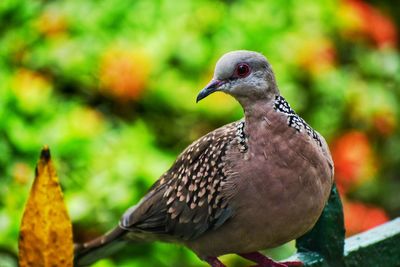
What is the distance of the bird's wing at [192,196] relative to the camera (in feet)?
10.1

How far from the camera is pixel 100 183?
4559 mm

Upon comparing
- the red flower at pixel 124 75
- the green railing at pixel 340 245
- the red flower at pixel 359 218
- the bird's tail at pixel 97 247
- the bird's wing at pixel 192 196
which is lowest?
the red flower at pixel 359 218

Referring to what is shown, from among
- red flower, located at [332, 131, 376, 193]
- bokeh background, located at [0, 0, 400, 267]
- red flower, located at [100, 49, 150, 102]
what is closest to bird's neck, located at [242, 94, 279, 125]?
bokeh background, located at [0, 0, 400, 267]

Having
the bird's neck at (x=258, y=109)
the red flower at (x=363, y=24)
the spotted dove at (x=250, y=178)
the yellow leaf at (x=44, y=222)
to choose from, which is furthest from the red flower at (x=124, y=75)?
the yellow leaf at (x=44, y=222)

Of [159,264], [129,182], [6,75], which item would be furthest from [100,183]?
[6,75]

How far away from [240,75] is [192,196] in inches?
21.9

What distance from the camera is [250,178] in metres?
2.93

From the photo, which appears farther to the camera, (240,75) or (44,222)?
(240,75)

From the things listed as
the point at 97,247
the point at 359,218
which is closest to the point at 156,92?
the point at 359,218

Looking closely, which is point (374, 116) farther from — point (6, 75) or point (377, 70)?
point (6, 75)

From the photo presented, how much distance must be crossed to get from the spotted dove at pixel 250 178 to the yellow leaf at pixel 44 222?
2.56 ft

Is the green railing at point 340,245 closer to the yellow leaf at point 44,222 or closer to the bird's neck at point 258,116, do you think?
the bird's neck at point 258,116

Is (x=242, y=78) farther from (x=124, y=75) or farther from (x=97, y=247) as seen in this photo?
(x=124, y=75)

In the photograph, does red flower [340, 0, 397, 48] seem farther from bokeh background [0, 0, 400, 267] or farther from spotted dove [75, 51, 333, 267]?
spotted dove [75, 51, 333, 267]
